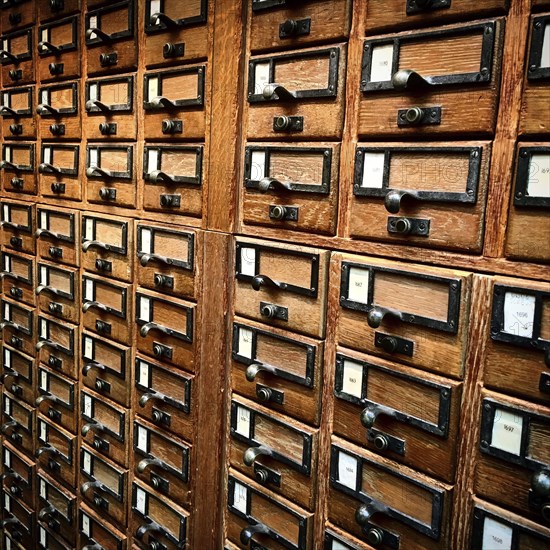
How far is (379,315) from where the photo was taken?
124 centimetres

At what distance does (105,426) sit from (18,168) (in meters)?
1.21

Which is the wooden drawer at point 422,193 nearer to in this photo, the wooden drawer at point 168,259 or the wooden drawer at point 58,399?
the wooden drawer at point 168,259

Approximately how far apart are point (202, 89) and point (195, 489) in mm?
1256

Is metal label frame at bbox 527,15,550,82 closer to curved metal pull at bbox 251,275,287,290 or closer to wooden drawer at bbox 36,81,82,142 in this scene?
curved metal pull at bbox 251,275,287,290

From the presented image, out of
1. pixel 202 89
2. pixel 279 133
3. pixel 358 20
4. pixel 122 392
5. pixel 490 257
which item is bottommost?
pixel 122 392

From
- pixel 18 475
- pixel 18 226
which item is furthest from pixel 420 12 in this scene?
pixel 18 475

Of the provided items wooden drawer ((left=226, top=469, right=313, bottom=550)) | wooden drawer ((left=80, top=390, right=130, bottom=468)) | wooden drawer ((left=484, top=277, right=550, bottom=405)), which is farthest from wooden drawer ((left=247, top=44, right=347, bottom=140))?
wooden drawer ((left=80, top=390, right=130, bottom=468))

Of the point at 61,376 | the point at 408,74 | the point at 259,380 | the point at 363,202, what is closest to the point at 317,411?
the point at 259,380

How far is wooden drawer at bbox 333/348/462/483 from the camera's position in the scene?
1.21 metres

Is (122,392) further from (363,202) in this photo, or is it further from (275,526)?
(363,202)

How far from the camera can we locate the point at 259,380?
63.6 inches

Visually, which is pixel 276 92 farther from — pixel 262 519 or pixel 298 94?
pixel 262 519

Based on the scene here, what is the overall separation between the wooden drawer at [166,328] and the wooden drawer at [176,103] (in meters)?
0.53

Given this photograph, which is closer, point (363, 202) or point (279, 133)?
point (363, 202)
